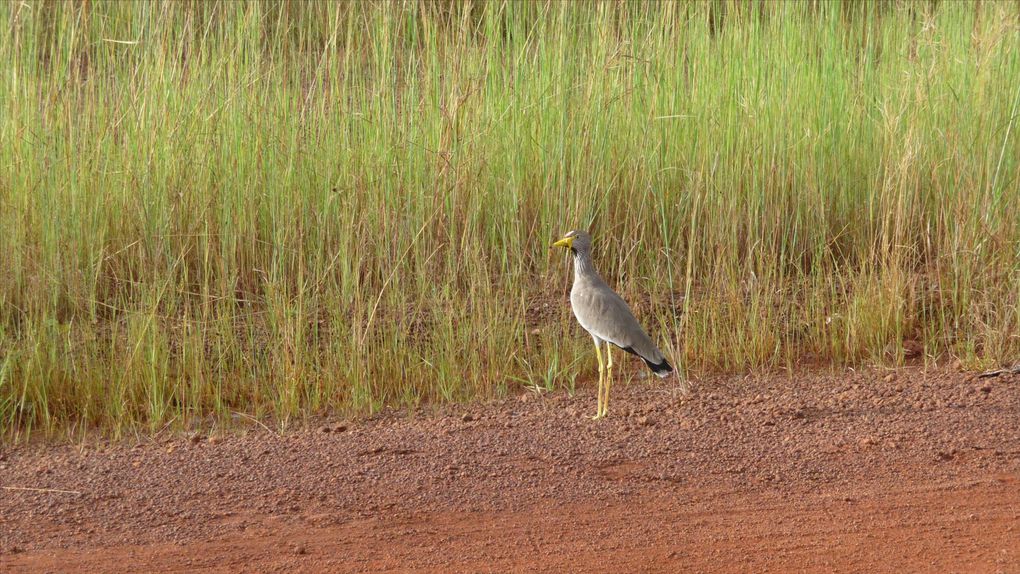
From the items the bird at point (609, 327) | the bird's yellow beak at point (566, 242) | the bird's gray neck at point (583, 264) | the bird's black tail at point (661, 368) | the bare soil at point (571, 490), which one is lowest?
the bare soil at point (571, 490)

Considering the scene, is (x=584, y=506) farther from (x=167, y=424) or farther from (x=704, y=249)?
(x=704, y=249)

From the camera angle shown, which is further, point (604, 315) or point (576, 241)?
point (576, 241)

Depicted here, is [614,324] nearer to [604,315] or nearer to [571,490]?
[604,315]

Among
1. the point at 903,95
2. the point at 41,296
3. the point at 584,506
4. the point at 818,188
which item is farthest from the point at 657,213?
the point at 41,296

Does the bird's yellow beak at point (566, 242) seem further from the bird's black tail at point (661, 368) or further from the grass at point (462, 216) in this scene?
the bird's black tail at point (661, 368)

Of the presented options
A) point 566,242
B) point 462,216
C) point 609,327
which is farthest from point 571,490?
point 462,216

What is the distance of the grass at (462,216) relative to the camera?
4871mm

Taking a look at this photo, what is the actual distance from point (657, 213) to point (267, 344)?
2.00 m

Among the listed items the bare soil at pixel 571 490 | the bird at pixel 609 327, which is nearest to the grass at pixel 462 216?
the bare soil at pixel 571 490

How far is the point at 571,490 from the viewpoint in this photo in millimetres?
3650

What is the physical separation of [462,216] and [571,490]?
2094 millimetres

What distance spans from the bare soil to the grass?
36 cm

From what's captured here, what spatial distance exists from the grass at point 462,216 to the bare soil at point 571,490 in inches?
14.1

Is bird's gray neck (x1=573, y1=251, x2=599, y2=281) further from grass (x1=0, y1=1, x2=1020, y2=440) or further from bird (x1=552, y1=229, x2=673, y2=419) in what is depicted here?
grass (x1=0, y1=1, x2=1020, y2=440)
